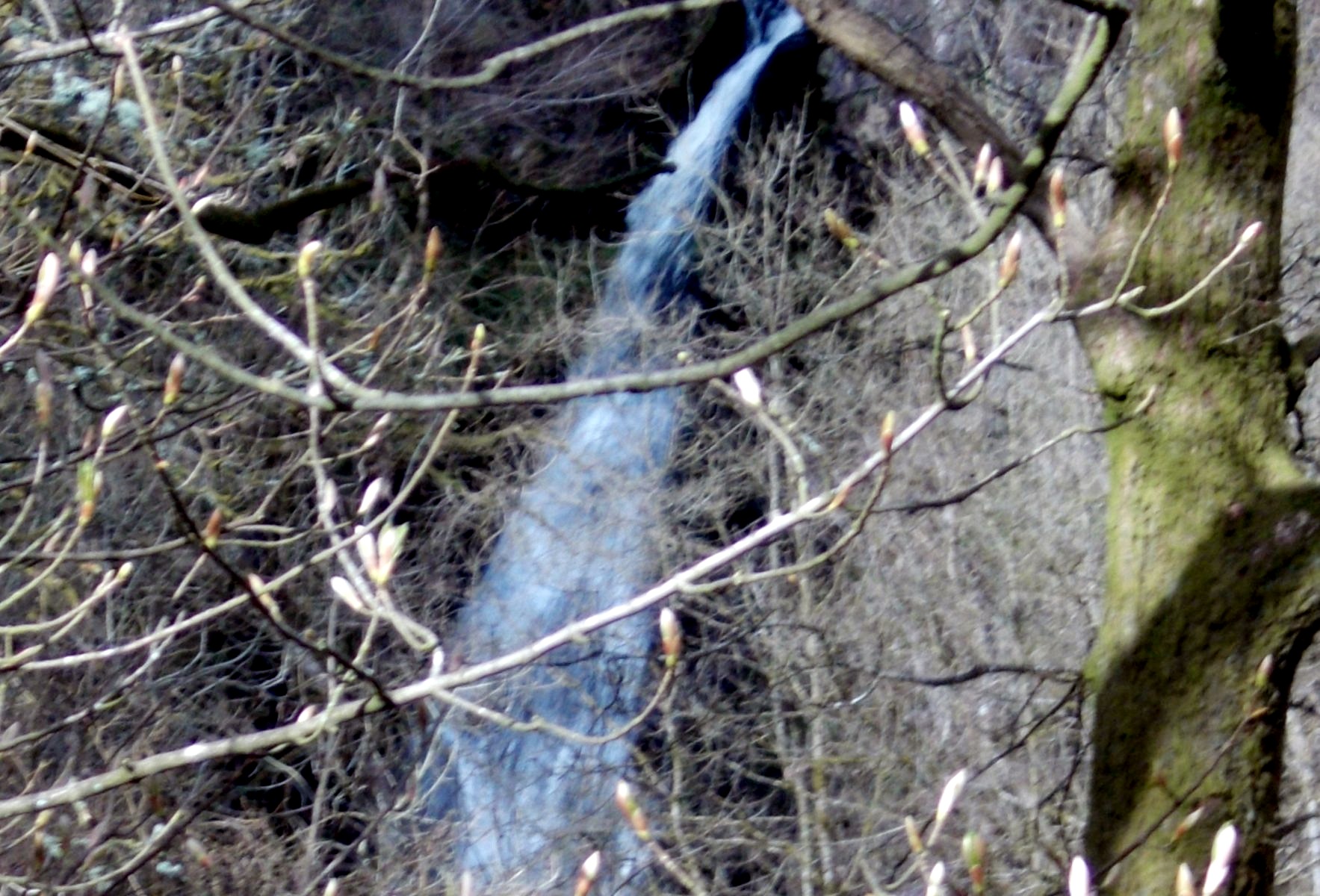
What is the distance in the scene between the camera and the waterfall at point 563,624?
791 cm

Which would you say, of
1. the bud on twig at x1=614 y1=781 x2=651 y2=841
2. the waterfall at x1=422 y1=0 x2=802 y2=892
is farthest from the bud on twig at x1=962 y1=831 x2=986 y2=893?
the waterfall at x1=422 y1=0 x2=802 y2=892

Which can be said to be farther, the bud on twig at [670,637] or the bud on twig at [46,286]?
the bud on twig at [46,286]

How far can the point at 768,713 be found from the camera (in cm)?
770

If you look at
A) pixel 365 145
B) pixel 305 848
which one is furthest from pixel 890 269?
pixel 365 145

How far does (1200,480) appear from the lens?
2.97 meters

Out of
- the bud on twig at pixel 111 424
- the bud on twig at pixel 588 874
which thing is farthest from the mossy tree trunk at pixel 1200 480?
the bud on twig at pixel 111 424

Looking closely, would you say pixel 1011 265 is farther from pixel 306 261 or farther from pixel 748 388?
pixel 306 261

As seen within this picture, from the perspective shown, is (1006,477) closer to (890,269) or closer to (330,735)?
(330,735)

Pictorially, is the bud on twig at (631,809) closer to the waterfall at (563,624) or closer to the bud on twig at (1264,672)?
the bud on twig at (1264,672)

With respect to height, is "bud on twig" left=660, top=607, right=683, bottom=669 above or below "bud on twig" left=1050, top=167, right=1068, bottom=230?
below

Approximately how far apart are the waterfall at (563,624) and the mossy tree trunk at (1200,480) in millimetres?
4277

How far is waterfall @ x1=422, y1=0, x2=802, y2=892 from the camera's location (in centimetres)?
791

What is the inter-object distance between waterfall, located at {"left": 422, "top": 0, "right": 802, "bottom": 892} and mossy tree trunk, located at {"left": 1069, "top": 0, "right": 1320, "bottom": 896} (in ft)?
14.0

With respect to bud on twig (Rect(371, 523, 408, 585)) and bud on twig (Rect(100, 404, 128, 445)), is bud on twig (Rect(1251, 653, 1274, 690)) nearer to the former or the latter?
bud on twig (Rect(371, 523, 408, 585))
